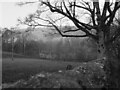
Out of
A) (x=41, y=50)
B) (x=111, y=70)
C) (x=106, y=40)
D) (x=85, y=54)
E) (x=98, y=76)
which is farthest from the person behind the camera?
(x=41, y=50)

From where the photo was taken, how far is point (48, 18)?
14.8 meters

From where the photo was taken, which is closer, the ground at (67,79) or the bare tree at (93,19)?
the ground at (67,79)

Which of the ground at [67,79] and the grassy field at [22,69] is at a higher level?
the ground at [67,79]

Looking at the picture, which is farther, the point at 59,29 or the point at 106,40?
the point at 59,29

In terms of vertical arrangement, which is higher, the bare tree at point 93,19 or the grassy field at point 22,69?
the bare tree at point 93,19

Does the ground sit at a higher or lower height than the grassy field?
higher

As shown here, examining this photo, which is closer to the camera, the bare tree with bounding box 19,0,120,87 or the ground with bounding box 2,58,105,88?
the ground with bounding box 2,58,105,88

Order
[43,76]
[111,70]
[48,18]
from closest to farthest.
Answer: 1. [43,76]
2. [111,70]
3. [48,18]

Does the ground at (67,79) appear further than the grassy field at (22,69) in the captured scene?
No

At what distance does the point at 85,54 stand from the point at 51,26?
899 inches

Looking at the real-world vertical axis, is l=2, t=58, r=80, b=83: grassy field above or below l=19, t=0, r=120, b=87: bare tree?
below

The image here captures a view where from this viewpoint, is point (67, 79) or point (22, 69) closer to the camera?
point (67, 79)

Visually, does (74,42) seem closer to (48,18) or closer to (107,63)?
(48,18)

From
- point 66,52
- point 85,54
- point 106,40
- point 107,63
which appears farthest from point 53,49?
point 107,63
